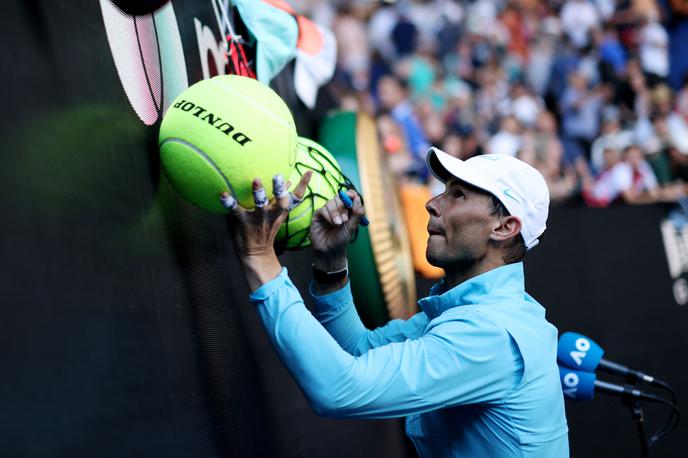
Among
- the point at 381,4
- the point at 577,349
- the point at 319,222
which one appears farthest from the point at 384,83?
the point at 319,222

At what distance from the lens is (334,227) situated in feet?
7.76

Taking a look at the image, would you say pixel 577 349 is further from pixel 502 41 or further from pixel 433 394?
pixel 502 41

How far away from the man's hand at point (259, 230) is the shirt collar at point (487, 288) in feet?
1.87

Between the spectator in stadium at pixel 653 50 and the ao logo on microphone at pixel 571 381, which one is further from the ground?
the ao logo on microphone at pixel 571 381

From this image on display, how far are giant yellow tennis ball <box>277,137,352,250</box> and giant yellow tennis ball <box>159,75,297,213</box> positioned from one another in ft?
0.85

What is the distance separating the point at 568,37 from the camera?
466 inches

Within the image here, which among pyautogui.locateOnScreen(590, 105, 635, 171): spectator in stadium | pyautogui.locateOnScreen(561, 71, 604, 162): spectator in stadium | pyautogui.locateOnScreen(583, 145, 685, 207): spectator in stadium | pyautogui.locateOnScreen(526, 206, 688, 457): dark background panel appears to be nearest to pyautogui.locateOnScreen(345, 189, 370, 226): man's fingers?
pyautogui.locateOnScreen(526, 206, 688, 457): dark background panel

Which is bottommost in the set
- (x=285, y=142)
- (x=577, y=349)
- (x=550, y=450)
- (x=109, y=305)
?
(x=577, y=349)

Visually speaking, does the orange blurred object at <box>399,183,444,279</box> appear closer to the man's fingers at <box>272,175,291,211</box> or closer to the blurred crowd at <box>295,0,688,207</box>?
the blurred crowd at <box>295,0,688,207</box>

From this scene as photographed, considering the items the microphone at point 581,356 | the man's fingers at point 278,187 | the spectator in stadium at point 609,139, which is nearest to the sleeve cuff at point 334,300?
the man's fingers at point 278,187

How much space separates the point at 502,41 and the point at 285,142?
9.87 meters

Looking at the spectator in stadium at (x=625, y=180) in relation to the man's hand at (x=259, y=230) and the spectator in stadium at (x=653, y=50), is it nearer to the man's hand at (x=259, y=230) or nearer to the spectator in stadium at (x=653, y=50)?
the spectator in stadium at (x=653, y=50)

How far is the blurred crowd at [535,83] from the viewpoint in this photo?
8.30 meters

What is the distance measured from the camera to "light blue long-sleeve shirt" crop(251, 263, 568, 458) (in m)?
1.85
